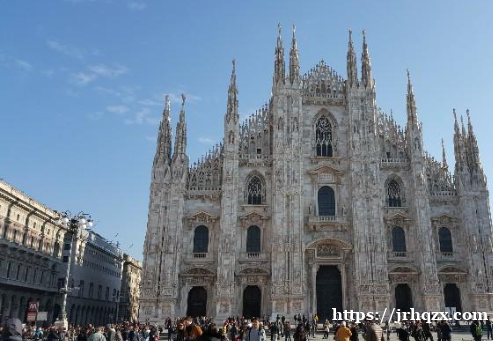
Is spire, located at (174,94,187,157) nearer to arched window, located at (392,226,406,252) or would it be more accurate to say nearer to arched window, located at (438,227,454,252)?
arched window, located at (392,226,406,252)

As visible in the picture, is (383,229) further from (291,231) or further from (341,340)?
(341,340)

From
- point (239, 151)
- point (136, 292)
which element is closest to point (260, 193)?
point (239, 151)

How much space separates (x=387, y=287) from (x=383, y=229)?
436 cm

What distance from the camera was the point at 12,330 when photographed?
713 cm

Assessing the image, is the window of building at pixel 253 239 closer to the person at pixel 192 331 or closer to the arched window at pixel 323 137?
the arched window at pixel 323 137

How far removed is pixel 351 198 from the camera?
125 ft

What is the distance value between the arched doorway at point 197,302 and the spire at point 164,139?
34.7 ft

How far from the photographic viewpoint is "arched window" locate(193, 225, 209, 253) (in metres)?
37.4

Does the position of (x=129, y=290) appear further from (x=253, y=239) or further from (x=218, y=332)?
(x=218, y=332)

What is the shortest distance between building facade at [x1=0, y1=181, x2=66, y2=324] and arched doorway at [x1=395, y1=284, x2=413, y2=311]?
2714 cm

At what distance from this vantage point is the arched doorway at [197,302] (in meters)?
36.4

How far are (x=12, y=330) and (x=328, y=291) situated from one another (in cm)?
3201

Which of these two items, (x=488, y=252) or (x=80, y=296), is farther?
(x=80, y=296)

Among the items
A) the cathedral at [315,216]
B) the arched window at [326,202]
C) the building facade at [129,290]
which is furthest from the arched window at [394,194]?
the building facade at [129,290]
